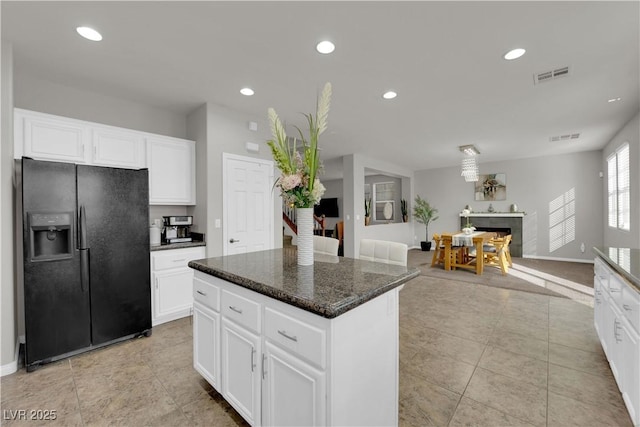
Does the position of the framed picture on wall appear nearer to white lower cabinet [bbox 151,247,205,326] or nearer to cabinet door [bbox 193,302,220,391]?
white lower cabinet [bbox 151,247,205,326]

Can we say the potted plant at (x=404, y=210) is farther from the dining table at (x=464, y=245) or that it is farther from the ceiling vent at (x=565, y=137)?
the ceiling vent at (x=565, y=137)

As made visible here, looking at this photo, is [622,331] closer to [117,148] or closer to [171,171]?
[171,171]

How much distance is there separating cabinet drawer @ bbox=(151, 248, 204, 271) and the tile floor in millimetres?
676

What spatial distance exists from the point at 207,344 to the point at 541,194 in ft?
27.6

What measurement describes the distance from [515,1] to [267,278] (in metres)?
2.36

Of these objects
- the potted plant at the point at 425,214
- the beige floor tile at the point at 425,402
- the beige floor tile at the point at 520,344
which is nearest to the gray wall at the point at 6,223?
the beige floor tile at the point at 425,402

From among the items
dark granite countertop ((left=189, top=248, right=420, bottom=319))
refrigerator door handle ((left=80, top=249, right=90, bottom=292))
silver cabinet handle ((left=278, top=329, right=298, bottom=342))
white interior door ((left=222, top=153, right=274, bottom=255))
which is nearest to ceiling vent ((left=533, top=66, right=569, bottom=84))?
dark granite countertop ((left=189, top=248, right=420, bottom=319))

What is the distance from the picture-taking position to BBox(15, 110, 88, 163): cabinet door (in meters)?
2.48

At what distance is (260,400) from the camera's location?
1.44 meters

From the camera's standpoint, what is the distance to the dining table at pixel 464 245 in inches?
208

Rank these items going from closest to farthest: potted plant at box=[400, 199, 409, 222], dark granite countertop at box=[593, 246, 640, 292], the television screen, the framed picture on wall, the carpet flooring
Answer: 1. dark granite countertop at box=[593, 246, 640, 292]
2. the carpet flooring
3. the framed picture on wall
4. potted plant at box=[400, 199, 409, 222]
5. the television screen

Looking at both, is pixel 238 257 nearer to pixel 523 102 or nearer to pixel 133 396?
pixel 133 396

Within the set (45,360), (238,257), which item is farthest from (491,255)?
→ (45,360)

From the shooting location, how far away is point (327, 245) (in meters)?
2.61
